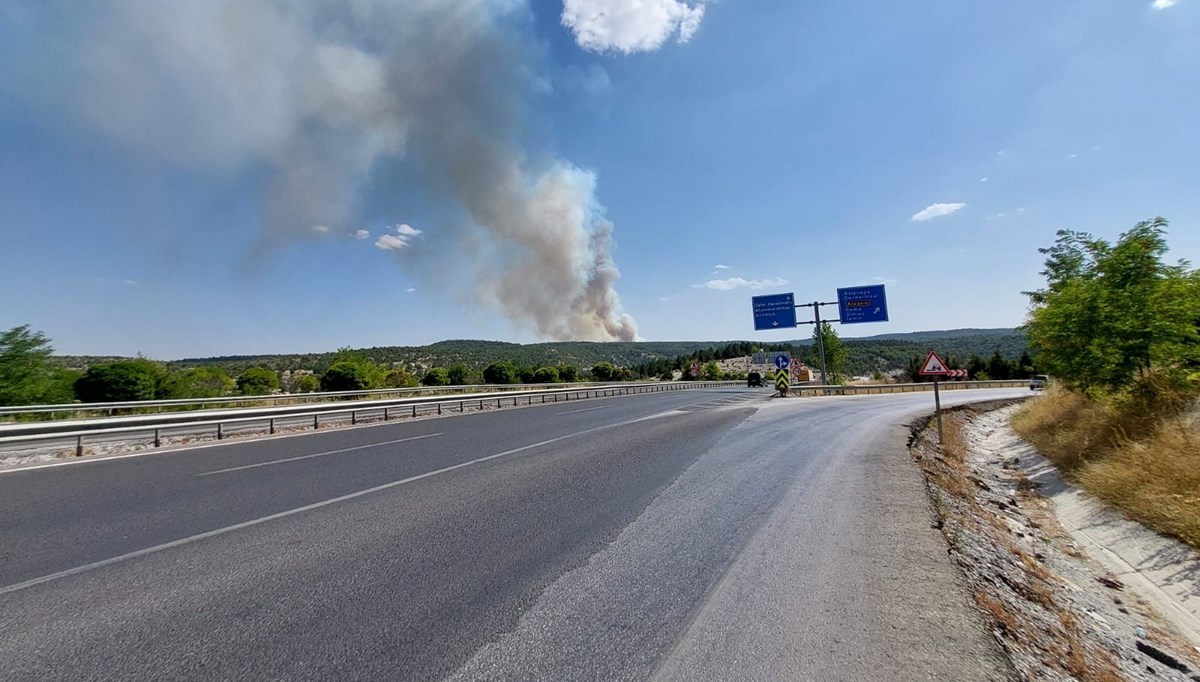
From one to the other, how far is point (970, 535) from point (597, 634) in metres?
5.07

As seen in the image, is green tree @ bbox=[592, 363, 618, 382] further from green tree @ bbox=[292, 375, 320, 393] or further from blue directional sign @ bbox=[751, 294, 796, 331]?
blue directional sign @ bbox=[751, 294, 796, 331]

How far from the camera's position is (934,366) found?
14297 mm

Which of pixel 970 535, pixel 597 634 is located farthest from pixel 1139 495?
pixel 597 634

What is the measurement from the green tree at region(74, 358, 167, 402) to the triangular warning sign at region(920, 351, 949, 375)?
115ft

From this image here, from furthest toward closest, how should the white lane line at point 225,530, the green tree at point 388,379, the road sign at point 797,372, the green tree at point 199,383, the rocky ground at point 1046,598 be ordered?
the green tree at point 388,379 < the road sign at point 797,372 < the green tree at point 199,383 < the white lane line at point 225,530 < the rocky ground at point 1046,598

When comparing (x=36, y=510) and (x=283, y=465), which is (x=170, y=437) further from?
(x=36, y=510)

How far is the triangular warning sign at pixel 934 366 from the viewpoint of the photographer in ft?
46.3

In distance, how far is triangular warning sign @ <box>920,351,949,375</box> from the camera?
46.3 ft

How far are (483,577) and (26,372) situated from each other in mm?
30876

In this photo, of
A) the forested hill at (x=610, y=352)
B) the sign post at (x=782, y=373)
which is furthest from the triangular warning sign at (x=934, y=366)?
the forested hill at (x=610, y=352)

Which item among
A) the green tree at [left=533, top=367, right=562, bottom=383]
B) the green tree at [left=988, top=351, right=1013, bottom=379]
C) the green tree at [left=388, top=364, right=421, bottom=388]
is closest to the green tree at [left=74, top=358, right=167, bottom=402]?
the green tree at [left=388, top=364, right=421, bottom=388]

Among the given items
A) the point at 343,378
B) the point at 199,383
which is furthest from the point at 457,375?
the point at 199,383

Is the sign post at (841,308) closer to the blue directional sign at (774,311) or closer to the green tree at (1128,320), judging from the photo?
the blue directional sign at (774,311)

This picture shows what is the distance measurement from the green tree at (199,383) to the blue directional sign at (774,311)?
3551cm
